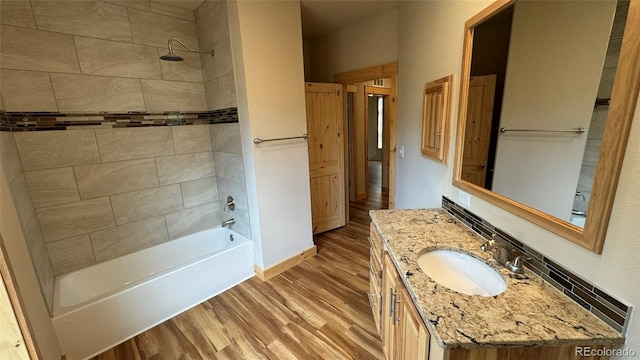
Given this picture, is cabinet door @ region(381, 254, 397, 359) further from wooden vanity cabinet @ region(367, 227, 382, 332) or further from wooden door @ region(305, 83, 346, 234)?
wooden door @ region(305, 83, 346, 234)

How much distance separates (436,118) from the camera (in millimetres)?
1880

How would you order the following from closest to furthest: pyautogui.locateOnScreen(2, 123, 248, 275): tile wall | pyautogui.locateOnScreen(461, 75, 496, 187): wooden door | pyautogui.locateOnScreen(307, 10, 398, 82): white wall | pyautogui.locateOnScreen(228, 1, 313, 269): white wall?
1. pyautogui.locateOnScreen(461, 75, 496, 187): wooden door
2. pyautogui.locateOnScreen(2, 123, 248, 275): tile wall
3. pyautogui.locateOnScreen(228, 1, 313, 269): white wall
4. pyautogui.locateOnScreen(307, 10, 398, 82): white wall

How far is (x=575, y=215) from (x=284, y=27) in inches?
95.6

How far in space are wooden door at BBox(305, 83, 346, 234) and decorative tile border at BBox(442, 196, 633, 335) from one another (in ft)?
7.24

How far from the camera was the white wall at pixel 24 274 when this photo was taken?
104cm

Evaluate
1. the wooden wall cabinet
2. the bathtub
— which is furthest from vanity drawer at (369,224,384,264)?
the bathtub

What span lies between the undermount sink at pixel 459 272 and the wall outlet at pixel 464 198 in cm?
39

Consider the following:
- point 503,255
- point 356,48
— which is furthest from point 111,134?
point 503,255

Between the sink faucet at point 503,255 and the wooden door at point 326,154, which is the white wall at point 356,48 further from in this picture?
the sink faucet at point 503,255

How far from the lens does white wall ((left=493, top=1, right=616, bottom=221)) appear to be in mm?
884

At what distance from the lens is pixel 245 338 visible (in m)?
1.83

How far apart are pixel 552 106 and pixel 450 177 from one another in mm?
775

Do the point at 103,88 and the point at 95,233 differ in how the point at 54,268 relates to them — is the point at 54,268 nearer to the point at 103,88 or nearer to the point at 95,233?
the point at 95,233

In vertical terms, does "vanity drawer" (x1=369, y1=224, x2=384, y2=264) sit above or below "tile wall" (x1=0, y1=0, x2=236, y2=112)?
below
